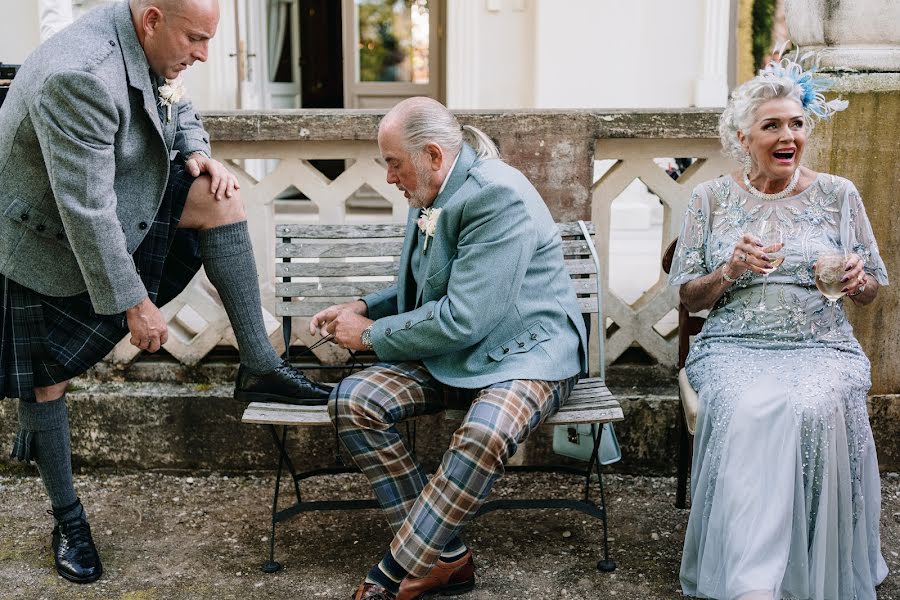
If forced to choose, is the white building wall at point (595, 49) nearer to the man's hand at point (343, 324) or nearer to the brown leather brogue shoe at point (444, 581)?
the man's hand at point (343, 324)

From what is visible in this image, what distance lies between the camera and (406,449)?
3.33 metres

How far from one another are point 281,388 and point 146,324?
60cm

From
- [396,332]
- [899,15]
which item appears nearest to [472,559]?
[396,332]

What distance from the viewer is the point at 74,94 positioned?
9.58 feet

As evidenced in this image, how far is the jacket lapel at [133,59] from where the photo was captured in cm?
308

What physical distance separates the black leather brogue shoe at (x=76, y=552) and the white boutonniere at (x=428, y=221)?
1511mm

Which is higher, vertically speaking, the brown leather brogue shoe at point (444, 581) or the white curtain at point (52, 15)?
the white curtain at point (52, 15)

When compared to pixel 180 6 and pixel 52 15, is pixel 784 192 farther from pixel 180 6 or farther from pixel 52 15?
pixel 52 15

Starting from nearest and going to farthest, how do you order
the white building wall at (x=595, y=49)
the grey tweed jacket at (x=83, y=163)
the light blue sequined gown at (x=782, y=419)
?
the grey tweed jacket at (x=83, y=163) < the light blue sequined gown at (x=782, y=419) < the white building wall at (x=595, y=49)

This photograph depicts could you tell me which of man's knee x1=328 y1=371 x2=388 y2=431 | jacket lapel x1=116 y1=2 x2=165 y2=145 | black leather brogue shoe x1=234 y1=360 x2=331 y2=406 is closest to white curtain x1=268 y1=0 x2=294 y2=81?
black leather brogue shoe x1=234 y1=360 x2=331 y2=406

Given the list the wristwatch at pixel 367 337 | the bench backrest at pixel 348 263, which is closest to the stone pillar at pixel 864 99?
the bench backrest at pixel 348 263

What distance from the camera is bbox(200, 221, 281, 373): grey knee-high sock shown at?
3465 millimetres

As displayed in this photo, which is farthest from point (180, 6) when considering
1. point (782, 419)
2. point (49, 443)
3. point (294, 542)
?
point (782, 419)

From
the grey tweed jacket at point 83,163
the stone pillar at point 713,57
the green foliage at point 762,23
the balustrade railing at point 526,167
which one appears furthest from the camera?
the green foliage at point 762,23
